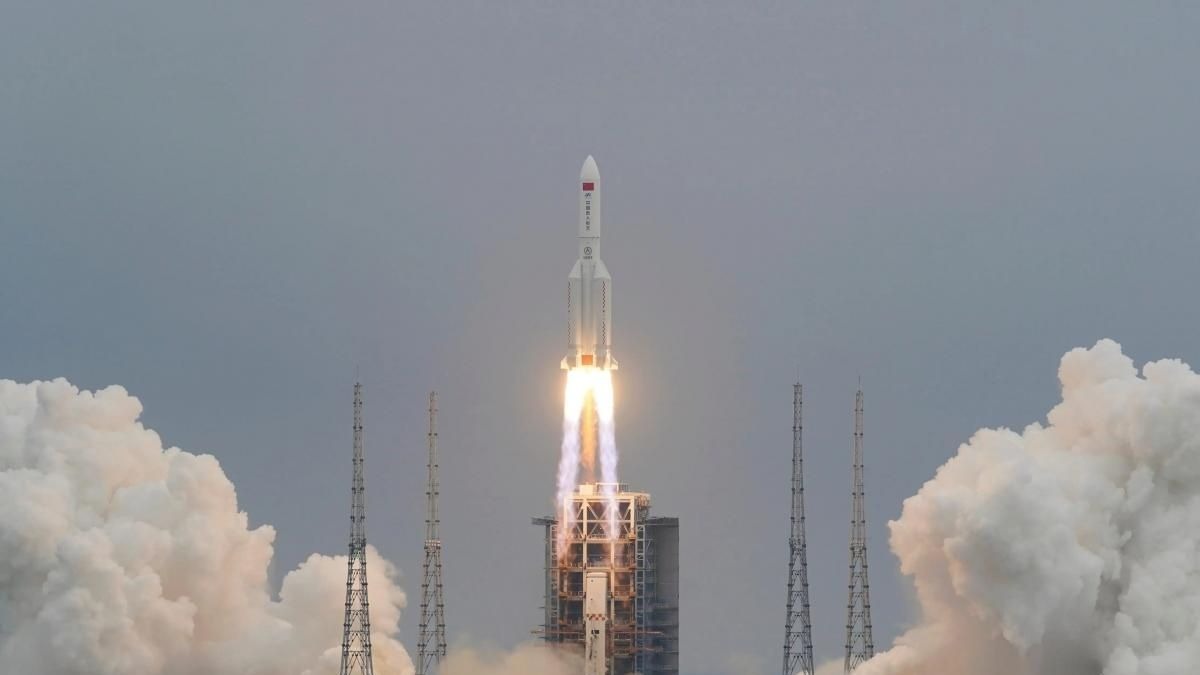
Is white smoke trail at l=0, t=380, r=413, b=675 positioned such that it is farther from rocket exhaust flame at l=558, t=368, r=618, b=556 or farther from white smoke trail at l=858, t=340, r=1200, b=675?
white smoke trail at l=858, t=340, r=1200, b=675

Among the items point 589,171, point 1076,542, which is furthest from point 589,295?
point 1076,542

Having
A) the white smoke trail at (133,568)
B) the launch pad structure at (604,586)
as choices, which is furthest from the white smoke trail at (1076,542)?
the white smoke trail at (133,568)

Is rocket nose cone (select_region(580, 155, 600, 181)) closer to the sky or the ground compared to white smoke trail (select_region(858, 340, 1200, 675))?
closer to the sky

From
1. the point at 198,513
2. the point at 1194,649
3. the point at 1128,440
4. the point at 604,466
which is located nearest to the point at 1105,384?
the point at 1128,440

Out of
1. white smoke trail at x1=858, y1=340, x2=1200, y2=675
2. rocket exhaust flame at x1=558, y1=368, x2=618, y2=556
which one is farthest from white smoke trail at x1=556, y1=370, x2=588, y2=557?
white smoke trail at x1=858, y1=340, x2=1200, y2=675

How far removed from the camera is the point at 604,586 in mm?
98188

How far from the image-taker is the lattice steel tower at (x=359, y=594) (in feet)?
314

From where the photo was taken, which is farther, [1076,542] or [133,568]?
[133,568]

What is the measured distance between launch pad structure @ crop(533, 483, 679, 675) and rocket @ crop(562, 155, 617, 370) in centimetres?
333

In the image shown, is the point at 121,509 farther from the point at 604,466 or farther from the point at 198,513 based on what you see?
the point at 604,466

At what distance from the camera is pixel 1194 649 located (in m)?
88.9

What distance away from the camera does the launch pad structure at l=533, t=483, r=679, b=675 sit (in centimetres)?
9825

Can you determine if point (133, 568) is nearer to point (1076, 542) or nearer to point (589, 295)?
point (589, 295)

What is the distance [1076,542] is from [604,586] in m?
13.0
